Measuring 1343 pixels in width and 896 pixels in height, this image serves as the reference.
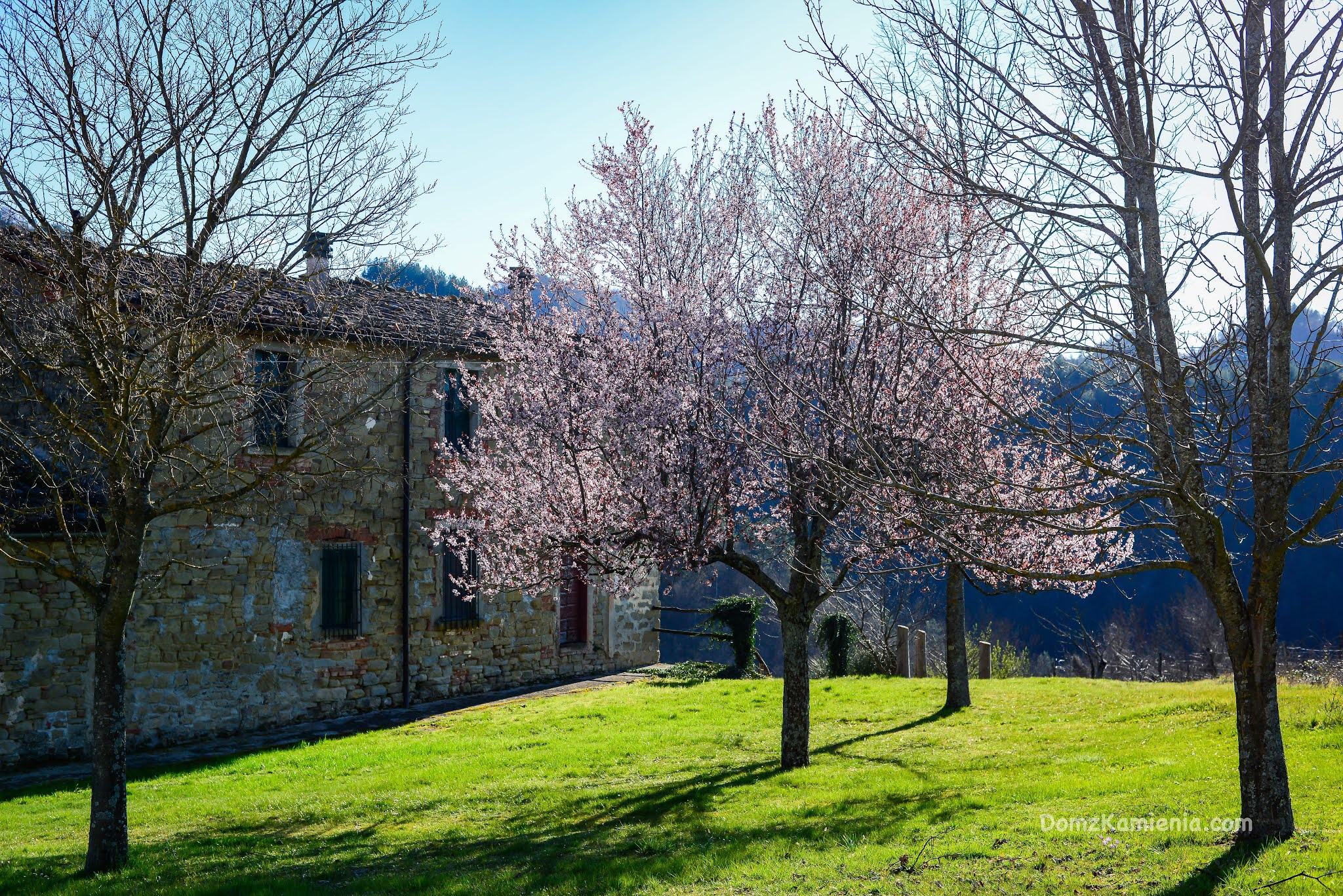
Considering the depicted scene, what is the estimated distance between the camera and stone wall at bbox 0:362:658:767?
12312mm

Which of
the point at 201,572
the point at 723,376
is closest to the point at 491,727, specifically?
the point at 201,572

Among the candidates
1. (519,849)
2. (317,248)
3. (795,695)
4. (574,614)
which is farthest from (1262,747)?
(574,614)

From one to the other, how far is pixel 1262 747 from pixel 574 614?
14.6 m

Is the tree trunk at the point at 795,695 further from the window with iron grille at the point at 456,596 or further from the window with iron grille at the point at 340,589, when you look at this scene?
the window with iron grille at the point at 340,589

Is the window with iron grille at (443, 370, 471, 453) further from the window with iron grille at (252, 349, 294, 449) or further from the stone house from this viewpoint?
the window with iron grille at (252, 349, 294, 449)

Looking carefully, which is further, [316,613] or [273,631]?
[316,613]

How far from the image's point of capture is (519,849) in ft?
23.7

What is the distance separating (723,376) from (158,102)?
522 centimetres

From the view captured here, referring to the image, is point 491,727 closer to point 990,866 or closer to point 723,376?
point 723,376

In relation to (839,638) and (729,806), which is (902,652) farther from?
(729,806)

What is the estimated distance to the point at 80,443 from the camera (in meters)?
11.5

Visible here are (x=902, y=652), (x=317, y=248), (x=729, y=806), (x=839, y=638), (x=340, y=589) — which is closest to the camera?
(x=317, y=248)

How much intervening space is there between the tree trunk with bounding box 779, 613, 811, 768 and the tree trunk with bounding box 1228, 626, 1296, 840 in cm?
444

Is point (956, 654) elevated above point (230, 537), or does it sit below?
below
